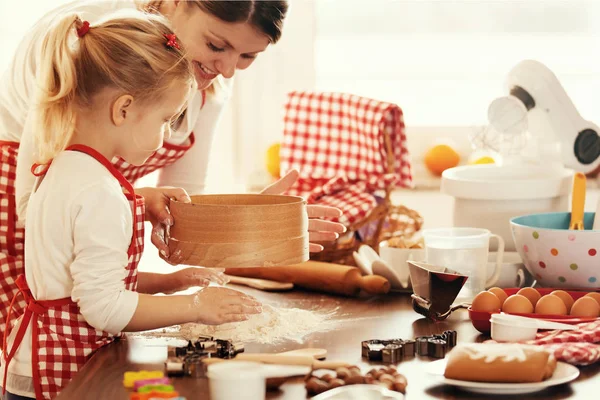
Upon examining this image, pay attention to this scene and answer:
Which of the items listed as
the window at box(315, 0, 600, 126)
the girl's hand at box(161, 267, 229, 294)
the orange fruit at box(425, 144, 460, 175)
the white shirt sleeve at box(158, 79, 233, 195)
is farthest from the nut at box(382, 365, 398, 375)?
the window at box(315, 0, 600, 126)

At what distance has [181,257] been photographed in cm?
135

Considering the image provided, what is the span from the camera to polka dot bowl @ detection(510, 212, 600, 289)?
1.53 metres

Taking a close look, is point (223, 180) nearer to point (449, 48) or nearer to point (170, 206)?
point (449, 48)

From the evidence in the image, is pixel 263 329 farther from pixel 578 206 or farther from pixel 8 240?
pixel 578 206

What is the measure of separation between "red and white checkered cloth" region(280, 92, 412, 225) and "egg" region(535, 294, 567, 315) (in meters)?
0.72

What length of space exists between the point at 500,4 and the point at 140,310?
1.96 meters

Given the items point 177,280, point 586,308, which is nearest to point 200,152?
point 177,280

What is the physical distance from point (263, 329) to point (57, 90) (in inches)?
18.8

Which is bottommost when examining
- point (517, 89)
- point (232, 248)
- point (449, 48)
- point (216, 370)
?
point (216, 370)

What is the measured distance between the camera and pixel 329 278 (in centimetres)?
167

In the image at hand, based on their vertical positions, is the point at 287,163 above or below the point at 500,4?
below

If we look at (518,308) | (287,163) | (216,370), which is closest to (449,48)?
(287,163)

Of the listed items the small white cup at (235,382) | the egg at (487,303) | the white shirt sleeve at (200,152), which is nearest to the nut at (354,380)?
the small white cup at (235,382)

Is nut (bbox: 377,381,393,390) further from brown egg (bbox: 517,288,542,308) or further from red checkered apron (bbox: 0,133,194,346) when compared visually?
red checkered apron (bbox: 0,133,194,346)
